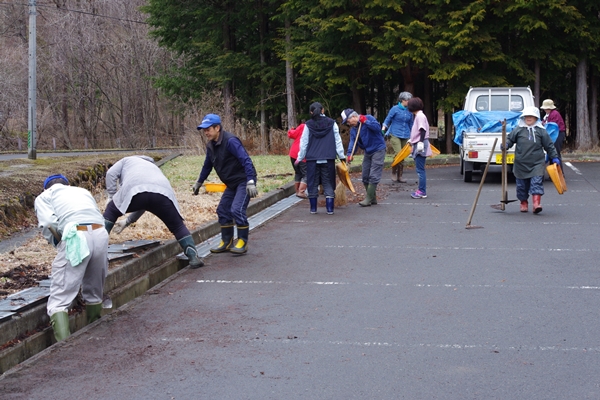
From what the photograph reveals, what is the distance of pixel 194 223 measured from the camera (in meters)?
11.2

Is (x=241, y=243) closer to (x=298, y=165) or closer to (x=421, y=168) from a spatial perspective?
(x=298, y=165)

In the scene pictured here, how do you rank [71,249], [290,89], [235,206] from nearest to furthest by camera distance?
[71,249] < [235,206] < [290,89]

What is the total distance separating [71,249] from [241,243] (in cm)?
343

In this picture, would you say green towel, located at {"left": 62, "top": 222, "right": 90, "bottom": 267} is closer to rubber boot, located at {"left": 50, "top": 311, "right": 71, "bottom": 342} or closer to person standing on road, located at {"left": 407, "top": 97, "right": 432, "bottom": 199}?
rubber boot, located at {"left": 50, "top": 311, "right": 71, "bottom": 342}

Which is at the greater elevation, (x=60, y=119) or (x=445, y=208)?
(x=60, y=119)

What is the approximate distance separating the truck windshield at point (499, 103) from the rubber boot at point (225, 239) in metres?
11.7

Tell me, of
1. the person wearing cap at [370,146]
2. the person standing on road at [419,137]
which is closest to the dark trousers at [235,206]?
the person wearing cap at [370,146]

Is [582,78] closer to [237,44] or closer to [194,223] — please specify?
[237,44]

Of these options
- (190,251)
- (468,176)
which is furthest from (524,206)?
(190,251)

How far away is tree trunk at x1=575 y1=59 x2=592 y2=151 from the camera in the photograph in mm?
27859

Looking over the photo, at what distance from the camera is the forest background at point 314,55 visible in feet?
85.8

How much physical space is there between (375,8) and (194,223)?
58.1 feet

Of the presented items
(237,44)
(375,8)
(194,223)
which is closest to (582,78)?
(375,8)

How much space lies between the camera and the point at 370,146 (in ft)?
46.1
